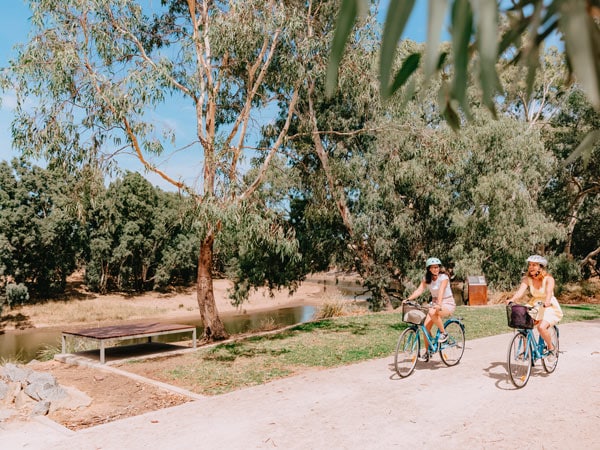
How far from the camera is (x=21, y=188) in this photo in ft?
125

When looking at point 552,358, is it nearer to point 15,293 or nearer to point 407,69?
point 407,69

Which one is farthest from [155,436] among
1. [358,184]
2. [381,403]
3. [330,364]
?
[358,184]

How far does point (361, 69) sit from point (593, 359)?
8.34m

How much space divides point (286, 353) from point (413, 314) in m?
3.48

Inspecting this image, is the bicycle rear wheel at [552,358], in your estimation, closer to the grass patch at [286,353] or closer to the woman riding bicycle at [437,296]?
the woman riding bicycle at [437,296]

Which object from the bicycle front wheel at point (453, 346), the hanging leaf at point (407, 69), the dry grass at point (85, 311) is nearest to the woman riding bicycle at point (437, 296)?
the bicycle front wheel at point (453, 346)

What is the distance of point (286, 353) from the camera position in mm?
10398

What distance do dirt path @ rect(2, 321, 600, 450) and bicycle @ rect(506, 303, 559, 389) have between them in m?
0.20

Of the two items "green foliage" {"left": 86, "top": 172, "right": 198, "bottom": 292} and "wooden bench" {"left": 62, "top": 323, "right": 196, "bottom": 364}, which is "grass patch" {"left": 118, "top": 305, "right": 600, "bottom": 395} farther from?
"green foliage" {"left": 86, "top": 172, "right": 198, "bottom": 292}

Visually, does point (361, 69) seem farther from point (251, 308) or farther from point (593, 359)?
point (251, 308)

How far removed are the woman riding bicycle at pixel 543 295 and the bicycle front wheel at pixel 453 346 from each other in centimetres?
143

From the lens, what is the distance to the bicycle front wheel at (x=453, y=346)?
8.44 meters

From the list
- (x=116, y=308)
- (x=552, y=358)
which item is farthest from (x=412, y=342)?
(x=116, y=308)

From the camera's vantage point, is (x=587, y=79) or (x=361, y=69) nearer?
(x=587, y=79)
